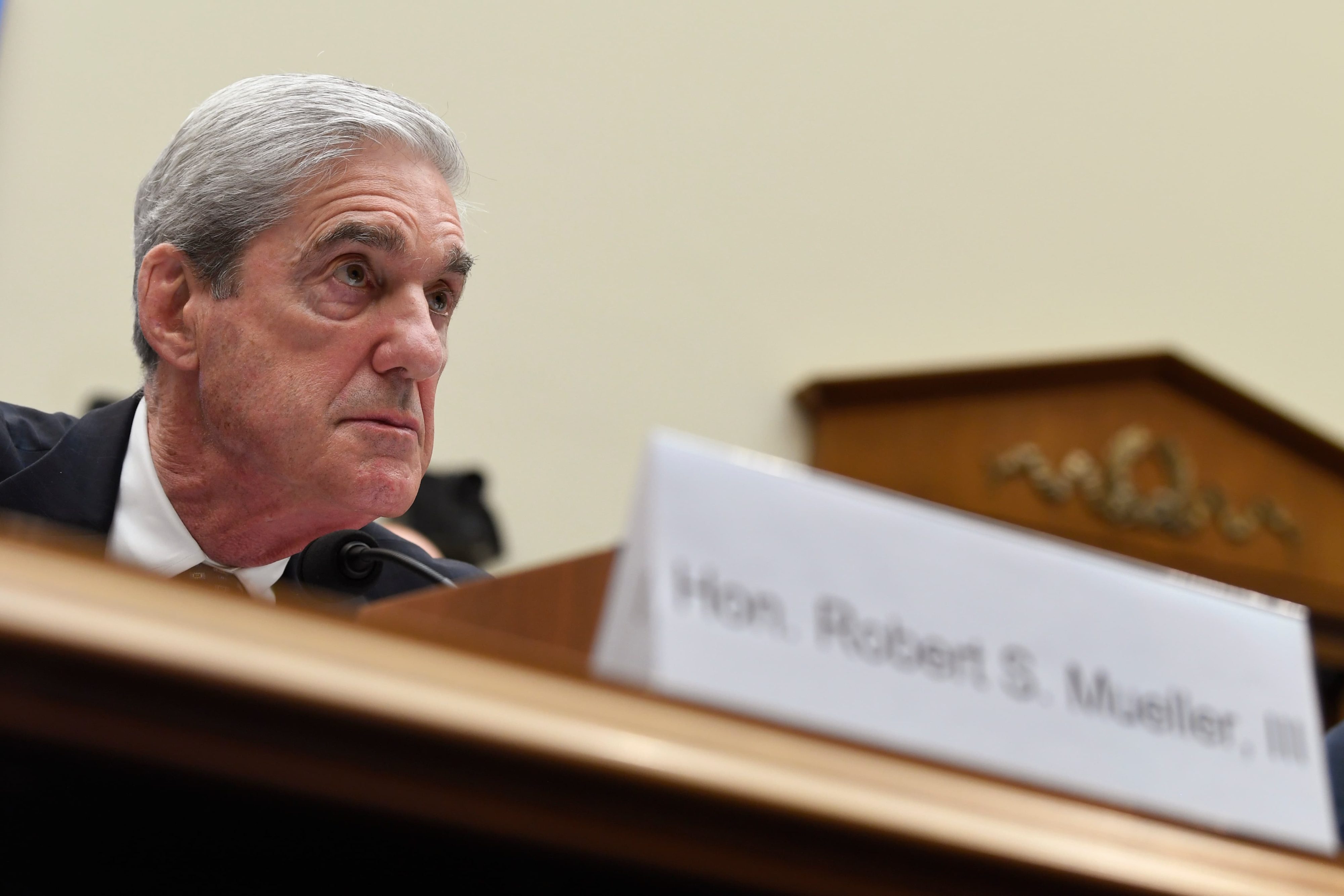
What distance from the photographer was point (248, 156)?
1.63 meters

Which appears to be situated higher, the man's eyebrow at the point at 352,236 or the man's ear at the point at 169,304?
the man's eyebrow at the point at 352,236

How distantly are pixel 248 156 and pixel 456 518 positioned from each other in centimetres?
143

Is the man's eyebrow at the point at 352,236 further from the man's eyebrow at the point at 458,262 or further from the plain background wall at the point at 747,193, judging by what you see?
the plain background wall at the point at 747,193

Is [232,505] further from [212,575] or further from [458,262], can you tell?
[458,262]

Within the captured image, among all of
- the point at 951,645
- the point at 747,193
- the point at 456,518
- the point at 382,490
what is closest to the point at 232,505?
the point at 382,490

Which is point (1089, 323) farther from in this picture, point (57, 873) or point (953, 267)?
point (57, 873)

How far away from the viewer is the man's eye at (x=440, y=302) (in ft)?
5.63

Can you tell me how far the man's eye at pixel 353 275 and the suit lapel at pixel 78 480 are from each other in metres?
0.29

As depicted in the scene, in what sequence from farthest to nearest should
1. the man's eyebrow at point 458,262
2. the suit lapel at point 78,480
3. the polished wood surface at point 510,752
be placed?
the man's eyebrow at point 458,262
the suit lapel at point 78,480
the polished wood surface at point 510,752

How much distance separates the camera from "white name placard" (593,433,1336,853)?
0.55 meters

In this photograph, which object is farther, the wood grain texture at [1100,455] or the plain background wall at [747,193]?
the wood grain texture at [1100,455]

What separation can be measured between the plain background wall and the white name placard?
96.9 inches

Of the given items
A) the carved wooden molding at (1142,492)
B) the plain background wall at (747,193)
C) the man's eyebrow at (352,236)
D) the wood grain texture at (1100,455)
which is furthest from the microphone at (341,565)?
the carved wooden molding at (1142,492)

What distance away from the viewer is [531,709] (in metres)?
0.47
